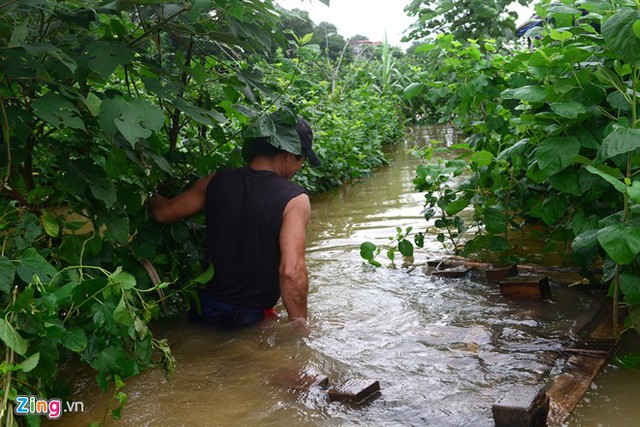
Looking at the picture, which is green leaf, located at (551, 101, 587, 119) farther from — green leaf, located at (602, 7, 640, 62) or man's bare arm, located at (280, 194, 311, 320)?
man's bare arm, located at (280, 194, 311, 320)

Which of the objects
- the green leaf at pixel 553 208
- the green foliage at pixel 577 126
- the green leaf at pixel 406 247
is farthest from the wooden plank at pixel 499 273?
the green leaf at pixel 553 208

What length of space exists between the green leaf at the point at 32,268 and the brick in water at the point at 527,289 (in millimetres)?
2720

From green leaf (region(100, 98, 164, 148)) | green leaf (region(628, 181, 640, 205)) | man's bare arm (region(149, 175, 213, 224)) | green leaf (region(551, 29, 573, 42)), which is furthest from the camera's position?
man's bare arm (region(149, 175, 213, 224))

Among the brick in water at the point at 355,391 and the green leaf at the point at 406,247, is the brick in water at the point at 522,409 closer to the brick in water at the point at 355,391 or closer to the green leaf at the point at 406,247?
the brick in water at the point at 355,391

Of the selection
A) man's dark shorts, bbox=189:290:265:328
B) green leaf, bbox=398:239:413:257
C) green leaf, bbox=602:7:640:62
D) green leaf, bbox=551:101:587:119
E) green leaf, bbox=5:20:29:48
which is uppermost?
green leaf, bbox=5:20:29:48

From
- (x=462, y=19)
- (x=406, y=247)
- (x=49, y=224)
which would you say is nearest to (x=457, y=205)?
(x=406, y=247)

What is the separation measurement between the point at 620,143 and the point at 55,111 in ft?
7.70

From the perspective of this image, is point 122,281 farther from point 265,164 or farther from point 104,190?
point 265,164

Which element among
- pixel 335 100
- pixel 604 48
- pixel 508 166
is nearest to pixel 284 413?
pixel 604 48

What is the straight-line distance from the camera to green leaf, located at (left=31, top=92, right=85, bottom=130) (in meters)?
2.50

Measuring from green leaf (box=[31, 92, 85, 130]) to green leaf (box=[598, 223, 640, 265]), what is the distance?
218 cm

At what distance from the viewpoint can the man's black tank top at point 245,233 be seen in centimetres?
383

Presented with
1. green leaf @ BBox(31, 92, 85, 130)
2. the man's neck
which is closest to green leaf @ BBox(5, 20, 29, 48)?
green leaf @ BBox(31, 92, 85, 130)

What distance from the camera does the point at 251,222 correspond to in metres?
3.85
